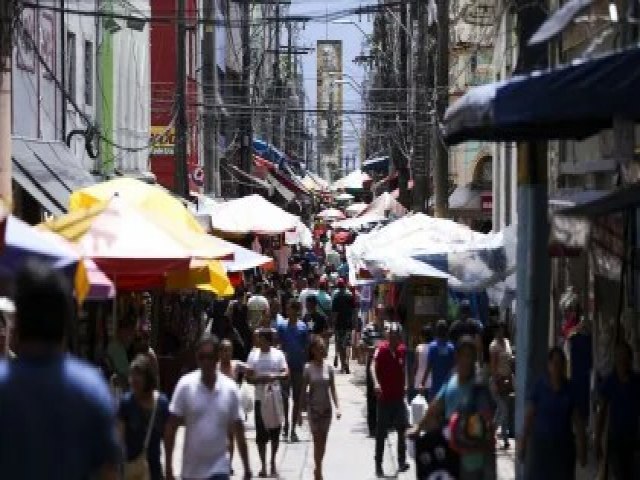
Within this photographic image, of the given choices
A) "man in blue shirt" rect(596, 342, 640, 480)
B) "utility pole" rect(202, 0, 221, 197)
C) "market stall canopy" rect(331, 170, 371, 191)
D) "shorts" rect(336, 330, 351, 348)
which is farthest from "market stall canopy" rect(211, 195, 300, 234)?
"market stall canopy" rect(331, 170, 371, 191)

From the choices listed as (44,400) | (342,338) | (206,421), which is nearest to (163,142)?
(342,338)

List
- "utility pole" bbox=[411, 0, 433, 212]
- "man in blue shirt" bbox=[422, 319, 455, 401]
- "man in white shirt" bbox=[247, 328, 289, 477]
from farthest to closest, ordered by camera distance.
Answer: "utility pole" bbox=[411, 0, 433, 212]
"man in blue shirt" bbox=[422, 319, 455, 401]
"man in white shirt" bbox=[247, 328, 289, 477]

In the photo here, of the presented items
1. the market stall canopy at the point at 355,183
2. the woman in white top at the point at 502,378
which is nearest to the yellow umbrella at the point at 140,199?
the woman in white top at the point at 502,378

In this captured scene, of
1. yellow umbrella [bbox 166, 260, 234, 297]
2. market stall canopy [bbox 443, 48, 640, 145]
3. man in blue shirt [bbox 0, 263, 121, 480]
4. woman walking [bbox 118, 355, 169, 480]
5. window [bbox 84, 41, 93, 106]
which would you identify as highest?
window [bbox 84, 41, 93, 106]

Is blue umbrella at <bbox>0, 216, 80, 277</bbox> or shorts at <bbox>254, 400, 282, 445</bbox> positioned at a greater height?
blue umbrella at <bbox>0, 216, 80, 277</bbox>

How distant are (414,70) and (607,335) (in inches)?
1286

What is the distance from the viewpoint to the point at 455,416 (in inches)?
504

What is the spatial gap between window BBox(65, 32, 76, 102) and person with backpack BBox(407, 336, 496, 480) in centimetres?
1930

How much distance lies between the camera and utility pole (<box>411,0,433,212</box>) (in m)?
43.9

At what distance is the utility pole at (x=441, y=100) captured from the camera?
32.4m

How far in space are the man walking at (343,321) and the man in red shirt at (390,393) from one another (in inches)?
560

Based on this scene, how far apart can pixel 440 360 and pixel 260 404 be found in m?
1.99

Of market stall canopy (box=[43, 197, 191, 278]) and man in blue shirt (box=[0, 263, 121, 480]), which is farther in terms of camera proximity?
market stall canopy (box=[43, 197, 191, 278])

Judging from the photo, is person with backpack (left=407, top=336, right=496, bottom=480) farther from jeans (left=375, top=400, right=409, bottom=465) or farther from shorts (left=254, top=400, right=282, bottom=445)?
shorts (left=254, top=400, right=282, bottom=445)
